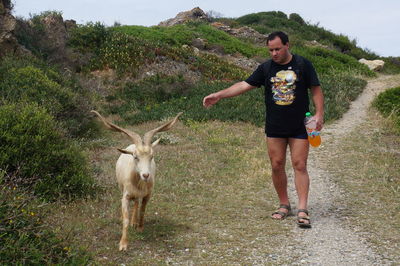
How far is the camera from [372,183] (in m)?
8.83

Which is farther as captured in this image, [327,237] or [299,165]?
[299,165]

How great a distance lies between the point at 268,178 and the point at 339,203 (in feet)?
5.72

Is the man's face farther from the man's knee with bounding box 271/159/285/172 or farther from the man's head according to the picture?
the man's knee with bounding box 271/159/285/172

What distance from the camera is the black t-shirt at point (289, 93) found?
6.17 m

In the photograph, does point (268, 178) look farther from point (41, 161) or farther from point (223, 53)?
point (223, 53)

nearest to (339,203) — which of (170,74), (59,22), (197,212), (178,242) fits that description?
(197,212)

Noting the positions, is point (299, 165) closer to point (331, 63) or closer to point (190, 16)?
point (331, 63)

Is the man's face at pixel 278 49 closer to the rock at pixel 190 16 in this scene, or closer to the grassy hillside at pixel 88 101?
the grassy hillside at pixel 88 101

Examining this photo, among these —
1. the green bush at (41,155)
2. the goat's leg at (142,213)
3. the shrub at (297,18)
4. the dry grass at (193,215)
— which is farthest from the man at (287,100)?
the shrub at (297,18)

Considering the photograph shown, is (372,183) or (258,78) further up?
(258,78)

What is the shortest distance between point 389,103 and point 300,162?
1237cm

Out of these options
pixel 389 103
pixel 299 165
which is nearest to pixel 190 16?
pixel 389 103

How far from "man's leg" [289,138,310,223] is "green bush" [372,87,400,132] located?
10.3m

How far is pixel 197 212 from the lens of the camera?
7176 mm
